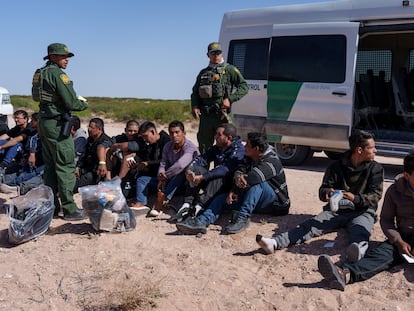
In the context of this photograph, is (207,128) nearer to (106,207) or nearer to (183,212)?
(183,212)

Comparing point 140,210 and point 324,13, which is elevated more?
point 324,13

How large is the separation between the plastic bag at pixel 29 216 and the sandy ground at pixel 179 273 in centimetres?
10

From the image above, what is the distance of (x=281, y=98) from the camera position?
848 cm

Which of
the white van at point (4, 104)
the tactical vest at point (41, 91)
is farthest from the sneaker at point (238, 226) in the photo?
the white van at point (4, 104)

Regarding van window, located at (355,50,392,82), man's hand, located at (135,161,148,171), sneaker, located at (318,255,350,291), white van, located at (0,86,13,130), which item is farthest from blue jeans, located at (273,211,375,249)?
white van, located at (0,86,13,130)

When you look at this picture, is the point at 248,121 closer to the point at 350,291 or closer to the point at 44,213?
the point at 44,213

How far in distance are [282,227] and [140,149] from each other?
2105mm

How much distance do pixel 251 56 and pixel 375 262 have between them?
5269 millimetres

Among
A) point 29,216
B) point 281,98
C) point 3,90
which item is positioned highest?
point 281,98

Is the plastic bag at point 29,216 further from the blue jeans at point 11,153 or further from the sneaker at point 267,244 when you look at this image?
the blue jeans at point 11,153

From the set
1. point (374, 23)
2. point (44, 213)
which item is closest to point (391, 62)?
point (374, 23)

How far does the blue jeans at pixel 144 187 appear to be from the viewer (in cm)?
625

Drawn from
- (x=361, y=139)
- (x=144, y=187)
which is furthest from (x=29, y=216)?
(x=361, y=139)

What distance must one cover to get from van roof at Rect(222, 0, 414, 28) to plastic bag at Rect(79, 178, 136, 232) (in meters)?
4.28
